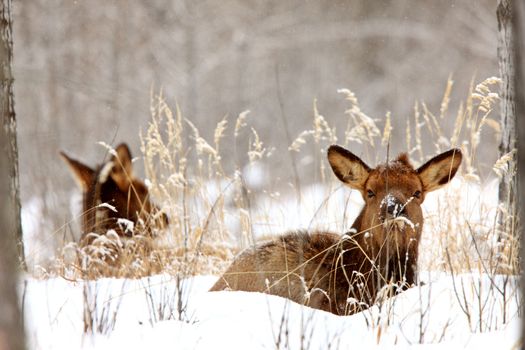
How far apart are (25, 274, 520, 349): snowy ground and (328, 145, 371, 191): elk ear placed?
3.55ft

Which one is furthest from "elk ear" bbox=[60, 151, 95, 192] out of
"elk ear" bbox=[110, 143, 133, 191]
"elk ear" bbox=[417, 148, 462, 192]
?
"elk ear" bbox=[417, 148, 462, 192]

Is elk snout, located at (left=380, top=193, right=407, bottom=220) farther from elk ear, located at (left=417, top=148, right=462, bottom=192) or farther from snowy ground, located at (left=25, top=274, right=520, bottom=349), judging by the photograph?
snowy ground, located at (left=25, top=274, right=520, bottom=349)

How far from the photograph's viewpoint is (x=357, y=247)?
530cm

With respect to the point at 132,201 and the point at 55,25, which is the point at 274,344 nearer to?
the point at 132,201

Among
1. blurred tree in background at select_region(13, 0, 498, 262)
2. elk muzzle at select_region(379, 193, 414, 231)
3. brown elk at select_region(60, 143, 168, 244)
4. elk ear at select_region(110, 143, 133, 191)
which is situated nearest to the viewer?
elk muzzle at select_region(379, 193, 414, 231)

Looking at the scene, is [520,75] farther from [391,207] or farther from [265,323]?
[391,207]

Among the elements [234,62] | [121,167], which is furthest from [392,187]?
[234,62]

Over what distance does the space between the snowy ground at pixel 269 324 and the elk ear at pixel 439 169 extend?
3.18 feet

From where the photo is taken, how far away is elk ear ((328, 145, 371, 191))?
5.39 meters

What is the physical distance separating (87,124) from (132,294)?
502 inches

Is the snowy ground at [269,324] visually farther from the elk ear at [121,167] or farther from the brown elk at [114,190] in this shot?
the elk ear at [121,167]

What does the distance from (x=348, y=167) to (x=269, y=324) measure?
1.71 metres

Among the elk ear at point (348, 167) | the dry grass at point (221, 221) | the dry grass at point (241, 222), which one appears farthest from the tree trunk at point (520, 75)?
the elk ear at point (348, 167)

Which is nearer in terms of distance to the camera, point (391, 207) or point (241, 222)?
point (391, 207)
